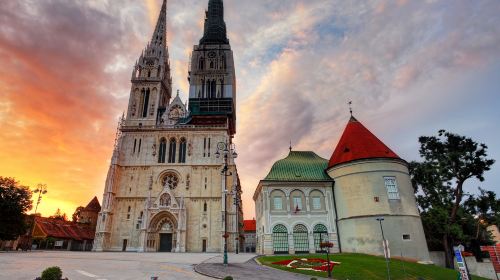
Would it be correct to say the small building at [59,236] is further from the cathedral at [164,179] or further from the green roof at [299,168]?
the green roof at [299,168]

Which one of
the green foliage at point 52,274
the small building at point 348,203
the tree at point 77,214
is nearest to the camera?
the green foliage at point 52,274

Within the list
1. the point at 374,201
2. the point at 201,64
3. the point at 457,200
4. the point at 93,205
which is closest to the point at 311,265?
the point at 374,201

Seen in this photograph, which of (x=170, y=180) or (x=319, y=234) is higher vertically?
(x=170, y=180)

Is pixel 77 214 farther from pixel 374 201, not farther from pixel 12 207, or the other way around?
pixel 374 201

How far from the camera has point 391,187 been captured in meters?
32.0

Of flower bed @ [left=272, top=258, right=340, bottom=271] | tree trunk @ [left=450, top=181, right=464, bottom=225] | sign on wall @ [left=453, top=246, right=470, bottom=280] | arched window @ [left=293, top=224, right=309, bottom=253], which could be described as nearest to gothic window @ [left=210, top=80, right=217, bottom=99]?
arched window @ [left=293, top=224, right=309, bottom=253]

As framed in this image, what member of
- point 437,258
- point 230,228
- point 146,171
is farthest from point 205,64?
point 437,258

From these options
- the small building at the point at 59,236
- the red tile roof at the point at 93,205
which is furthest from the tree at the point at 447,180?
the red tile roof at the point at 93,205

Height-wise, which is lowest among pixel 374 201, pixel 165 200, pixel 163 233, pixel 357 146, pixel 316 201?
pixel 163 233

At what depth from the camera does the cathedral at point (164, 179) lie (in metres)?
42.6

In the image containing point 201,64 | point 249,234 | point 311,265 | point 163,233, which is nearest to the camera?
point 311,265

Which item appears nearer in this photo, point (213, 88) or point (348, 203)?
point (348, 203)

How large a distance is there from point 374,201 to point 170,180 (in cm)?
3069

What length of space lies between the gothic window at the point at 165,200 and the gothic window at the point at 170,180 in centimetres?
171
